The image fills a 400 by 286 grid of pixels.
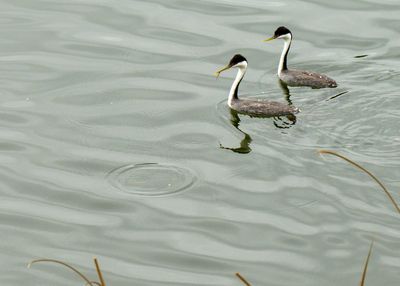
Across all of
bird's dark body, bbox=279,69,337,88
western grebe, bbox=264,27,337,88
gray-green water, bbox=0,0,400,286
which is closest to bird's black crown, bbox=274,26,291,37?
western grebe, bbox=264,27,337,88

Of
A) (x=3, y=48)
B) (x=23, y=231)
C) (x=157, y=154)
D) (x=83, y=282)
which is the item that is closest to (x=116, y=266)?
(x=83, y=282)

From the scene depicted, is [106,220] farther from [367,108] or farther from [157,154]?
[367,108]

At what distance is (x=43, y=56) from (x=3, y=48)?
75cm

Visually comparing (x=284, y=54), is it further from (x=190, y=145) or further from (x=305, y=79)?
(x=190, y=145)

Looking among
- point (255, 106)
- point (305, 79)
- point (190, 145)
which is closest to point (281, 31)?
point (305, 79)

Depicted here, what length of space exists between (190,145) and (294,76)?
275 cm

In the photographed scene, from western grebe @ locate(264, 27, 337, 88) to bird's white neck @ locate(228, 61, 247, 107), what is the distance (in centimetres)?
79

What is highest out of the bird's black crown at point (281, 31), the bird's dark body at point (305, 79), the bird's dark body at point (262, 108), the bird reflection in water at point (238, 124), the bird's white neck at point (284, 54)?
the bird's black crown at point (281, 31)

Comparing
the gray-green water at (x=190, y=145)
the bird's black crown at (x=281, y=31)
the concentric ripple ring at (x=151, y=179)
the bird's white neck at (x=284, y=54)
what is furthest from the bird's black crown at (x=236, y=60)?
the concentric ripple ring at (x=151, y=179)

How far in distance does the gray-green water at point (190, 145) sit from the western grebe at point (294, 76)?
0.16 m

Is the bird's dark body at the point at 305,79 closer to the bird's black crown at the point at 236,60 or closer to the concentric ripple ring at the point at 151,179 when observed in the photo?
the bird's black crown at the point at 236,60

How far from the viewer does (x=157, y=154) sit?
14.2 m

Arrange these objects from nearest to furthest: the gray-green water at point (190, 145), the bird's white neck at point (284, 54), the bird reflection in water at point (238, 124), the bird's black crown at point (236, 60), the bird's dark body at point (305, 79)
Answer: the gray-green water at point (190, 145)
the bird reflection in water at point (238, 124)
the bird's dark body at point (305, 79)
the bird's black crown at point (236, 60)
the bird's white neck at point (284, 54)

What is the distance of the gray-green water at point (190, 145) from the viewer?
11.8m
